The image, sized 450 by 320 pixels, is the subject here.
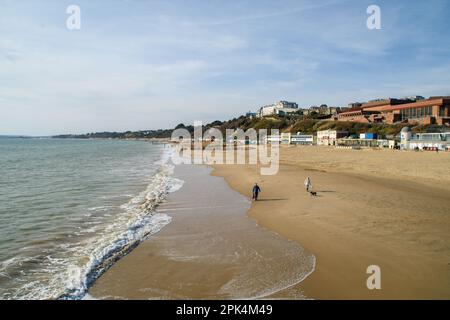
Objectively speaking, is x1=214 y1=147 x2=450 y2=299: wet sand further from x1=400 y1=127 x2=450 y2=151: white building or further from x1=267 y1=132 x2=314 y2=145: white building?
x1=267 y1=132 x2=314 y2=145: white building

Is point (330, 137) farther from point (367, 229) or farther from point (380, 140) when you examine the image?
point (367, 229)

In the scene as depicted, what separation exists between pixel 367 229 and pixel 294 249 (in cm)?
341

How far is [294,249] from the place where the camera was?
10367mm

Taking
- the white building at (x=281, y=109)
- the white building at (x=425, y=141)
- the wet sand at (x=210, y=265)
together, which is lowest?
the wet sand at (x=210, y=265)

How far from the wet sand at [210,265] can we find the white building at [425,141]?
4525 centimetres

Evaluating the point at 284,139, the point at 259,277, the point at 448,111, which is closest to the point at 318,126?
the point at 284,139

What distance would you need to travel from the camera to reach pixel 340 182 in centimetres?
2298

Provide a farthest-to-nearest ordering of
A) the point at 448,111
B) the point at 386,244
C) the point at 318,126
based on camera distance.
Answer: the point at 318,126 < the point at 448,111 < the point at 386,244

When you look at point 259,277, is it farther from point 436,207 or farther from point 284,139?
point 284,139

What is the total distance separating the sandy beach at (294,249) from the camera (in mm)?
7641

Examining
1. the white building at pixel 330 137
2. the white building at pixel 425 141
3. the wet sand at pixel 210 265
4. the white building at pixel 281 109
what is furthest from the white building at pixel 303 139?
the white building at pixel 281 109

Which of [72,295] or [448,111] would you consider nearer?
[72,295]

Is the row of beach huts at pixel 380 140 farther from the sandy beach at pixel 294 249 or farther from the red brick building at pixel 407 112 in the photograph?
the sandy beach at pixel 294 249

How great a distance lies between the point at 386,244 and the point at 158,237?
25.6 ft
